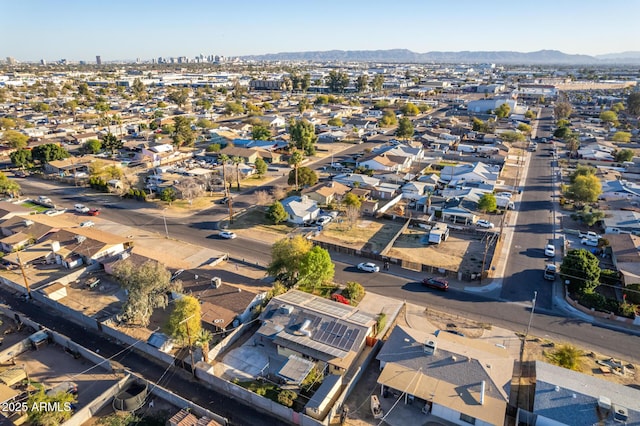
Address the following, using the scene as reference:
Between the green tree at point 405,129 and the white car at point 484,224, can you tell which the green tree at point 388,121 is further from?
the white car at point 484,224

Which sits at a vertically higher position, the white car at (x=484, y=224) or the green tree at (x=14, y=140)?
the green tree at (x=14, y=140)

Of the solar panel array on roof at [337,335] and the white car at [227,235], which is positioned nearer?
the solar panel array on roof at [337,335]

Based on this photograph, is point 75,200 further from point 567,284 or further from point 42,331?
point 567,284

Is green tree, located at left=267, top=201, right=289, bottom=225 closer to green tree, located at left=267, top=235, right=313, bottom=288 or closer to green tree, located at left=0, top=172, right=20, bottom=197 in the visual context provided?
green tree, located at left=267, top=235, right=313, bottom=288

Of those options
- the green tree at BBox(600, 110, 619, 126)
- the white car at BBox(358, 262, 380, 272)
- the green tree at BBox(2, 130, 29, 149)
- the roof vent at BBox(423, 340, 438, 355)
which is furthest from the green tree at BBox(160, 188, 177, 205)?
the green tree at BBox(600, 110, 619, 126)

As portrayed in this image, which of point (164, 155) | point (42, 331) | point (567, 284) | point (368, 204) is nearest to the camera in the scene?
point (42, 331)

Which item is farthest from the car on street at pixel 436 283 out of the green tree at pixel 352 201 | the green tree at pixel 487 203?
the green tree at pixel 487 203

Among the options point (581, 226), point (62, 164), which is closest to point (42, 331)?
point (62, 164)
